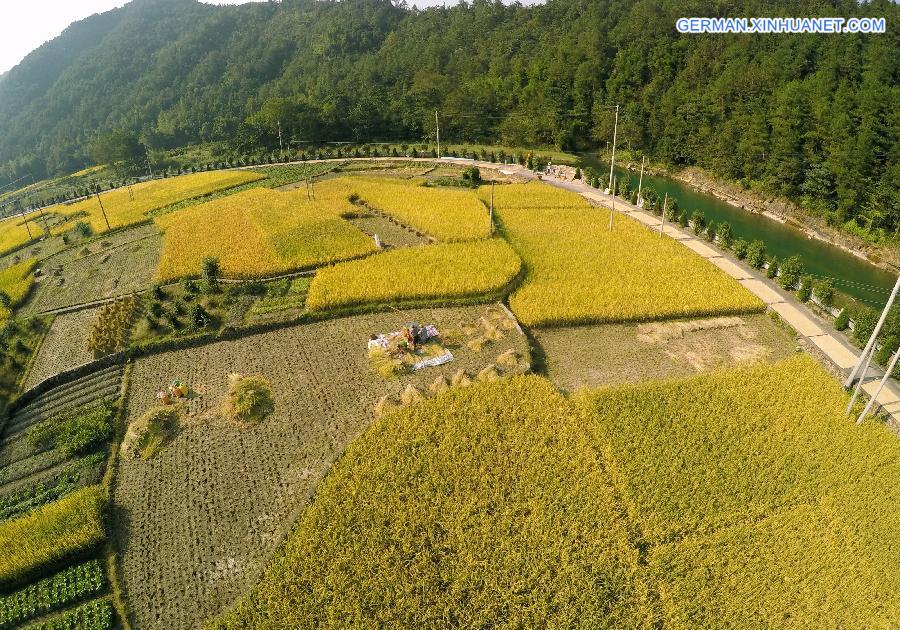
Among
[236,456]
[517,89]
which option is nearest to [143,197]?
[236,456]

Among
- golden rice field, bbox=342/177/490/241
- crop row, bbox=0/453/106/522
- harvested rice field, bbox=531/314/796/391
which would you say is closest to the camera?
crop row, bbox=0/453/106/522

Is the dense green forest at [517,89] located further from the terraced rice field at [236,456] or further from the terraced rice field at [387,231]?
the terraced rice field at [236,456]

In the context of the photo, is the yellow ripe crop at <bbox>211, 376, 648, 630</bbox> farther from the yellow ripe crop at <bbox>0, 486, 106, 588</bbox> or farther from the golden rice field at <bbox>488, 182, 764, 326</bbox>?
the golden rice field at <bbox>488, 182, 764, 326</bbox>

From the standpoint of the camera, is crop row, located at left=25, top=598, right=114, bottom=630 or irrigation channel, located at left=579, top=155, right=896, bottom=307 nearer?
crop row, located at left=25, top=598, right=114, bottom=630

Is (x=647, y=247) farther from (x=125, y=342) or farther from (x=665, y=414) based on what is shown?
(x=125, y=342)

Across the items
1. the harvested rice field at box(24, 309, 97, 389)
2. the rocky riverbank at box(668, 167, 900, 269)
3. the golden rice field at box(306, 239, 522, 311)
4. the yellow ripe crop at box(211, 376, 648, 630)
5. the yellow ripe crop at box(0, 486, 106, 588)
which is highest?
the golden rice field at box(306, 239, 522, 311)

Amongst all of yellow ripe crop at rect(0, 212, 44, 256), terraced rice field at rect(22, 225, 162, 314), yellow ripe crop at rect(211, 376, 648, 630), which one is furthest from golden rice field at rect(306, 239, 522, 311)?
yellow ripe crop at rect(0, 212, 44, 256)

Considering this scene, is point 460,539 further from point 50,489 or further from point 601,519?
point 50,489

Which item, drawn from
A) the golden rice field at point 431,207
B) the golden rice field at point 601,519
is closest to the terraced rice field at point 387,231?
the golden rice field at point 431,207

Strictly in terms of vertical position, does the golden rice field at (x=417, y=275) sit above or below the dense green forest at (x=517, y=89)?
below
